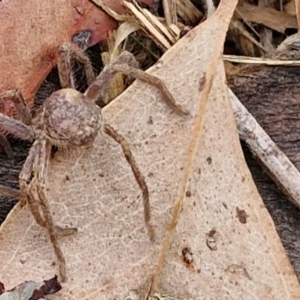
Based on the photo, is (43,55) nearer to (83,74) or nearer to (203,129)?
(83,74)

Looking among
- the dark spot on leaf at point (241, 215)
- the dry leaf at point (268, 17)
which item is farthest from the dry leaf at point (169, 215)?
the dry leaf at point (268, 17)

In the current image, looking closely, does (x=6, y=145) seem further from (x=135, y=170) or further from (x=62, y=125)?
(x=135, y=170)

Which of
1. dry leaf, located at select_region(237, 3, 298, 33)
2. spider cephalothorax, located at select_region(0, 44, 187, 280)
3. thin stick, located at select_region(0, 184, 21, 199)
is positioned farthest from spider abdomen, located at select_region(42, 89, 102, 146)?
dry leaf, located at select_region(237, 3, 298, 33)

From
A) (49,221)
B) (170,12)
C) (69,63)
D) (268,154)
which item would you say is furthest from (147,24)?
(49,221)

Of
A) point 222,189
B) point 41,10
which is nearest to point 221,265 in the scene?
point 222,189

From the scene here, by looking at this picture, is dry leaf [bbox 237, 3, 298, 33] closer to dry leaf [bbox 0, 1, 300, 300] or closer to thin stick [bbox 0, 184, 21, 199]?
dry leaf [bbox 0, 1, 300, 300]

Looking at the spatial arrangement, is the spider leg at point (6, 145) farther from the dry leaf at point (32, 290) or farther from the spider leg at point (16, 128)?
the dry leaf at point (32, 290)
